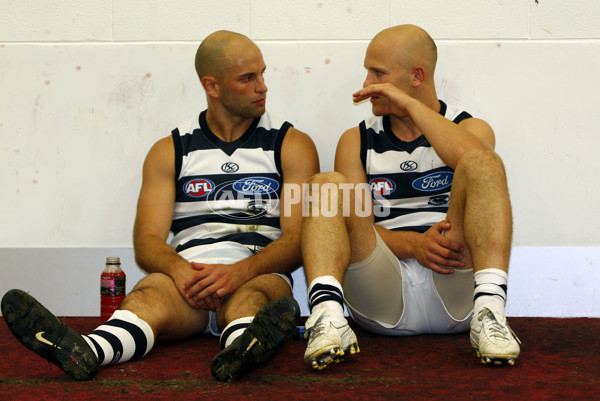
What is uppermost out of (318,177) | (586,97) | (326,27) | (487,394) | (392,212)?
(326,27)

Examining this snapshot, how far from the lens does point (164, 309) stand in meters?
1.94

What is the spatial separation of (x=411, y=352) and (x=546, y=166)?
3.99ft

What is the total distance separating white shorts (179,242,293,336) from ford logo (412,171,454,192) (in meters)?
0.53

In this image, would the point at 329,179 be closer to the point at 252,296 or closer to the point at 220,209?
the point at 252,296

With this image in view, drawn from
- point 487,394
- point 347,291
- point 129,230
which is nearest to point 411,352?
point 347,291

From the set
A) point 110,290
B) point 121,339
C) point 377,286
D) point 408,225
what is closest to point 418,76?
point 408,225

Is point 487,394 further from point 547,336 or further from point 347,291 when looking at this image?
point 547,336

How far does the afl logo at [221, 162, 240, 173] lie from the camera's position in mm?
2277

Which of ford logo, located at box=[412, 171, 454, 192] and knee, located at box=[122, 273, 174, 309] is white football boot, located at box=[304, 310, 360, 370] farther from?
ford logo, located at box=[412, 171, 454, 192]

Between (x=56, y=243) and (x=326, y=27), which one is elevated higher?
(x=326, y=27)

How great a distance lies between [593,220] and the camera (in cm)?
267

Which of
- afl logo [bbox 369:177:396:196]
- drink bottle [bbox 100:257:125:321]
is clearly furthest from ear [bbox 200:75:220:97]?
drink bottle [bbox 100:257:125:321]

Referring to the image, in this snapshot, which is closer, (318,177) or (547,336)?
(318,177)

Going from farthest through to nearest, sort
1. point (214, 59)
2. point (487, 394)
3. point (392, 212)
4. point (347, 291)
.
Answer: point (214, 59) < point (392, 212) < point (347, 291) < point (487, 394)
